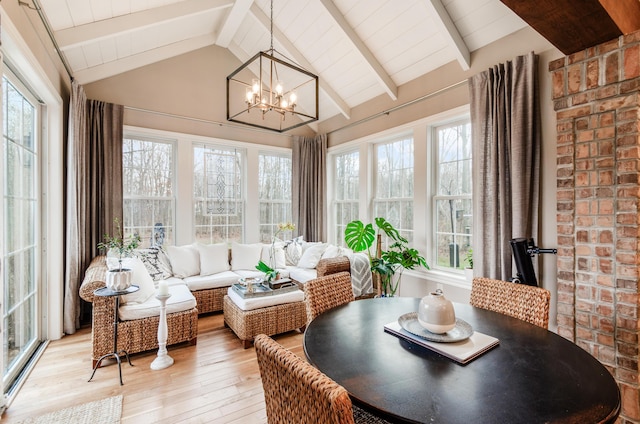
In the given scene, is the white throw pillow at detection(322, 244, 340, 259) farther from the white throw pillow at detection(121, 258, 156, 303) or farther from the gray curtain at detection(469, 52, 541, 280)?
the white throw pillow at detection(121, 258, 156, 303)

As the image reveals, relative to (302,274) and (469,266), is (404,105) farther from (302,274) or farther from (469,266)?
(302,274)

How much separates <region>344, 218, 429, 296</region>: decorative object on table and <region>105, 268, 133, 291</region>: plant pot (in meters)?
2.61

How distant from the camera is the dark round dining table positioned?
87 centimetres

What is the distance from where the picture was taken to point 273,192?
17.1 ft

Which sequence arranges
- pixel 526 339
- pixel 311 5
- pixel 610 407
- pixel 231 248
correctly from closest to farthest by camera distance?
pixel 610 407 → pixel 526 339 → pixel 311 5 → pixel 231 248

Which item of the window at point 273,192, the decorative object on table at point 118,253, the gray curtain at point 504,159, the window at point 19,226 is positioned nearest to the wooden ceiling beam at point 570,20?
the gray curtain at point 504,159

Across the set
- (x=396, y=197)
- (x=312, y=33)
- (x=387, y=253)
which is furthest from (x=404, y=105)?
(x=387, y=253)

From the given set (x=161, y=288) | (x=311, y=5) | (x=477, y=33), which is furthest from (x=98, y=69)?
(x=477, y=33)

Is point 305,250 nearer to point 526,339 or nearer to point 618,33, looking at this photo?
point 526,339

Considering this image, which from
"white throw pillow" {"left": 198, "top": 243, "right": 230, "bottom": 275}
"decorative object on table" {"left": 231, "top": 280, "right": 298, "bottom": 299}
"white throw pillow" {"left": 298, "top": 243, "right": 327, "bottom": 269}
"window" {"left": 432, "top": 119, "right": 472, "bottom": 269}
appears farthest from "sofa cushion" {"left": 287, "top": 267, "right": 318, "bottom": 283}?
"window" {"left": 432, "top": 119, "right": 472, "bottom": 269}

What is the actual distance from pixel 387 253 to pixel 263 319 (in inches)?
66.8

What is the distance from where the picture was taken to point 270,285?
126 inches

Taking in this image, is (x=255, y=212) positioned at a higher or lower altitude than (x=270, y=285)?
higher

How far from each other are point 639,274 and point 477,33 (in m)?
2.43
